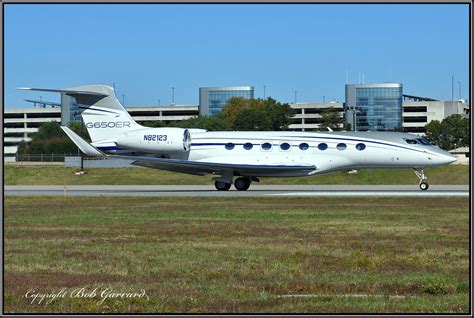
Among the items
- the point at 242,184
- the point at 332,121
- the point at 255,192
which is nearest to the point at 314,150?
the point at 255,192

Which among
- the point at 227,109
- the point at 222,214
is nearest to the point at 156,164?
the point at 222,214

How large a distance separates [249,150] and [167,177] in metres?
20.2

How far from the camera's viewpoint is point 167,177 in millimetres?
63031

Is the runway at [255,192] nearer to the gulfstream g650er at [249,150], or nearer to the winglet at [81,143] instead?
the gulfstream g650er at [249,150]

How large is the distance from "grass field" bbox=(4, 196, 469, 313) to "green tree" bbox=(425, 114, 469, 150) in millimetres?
107084

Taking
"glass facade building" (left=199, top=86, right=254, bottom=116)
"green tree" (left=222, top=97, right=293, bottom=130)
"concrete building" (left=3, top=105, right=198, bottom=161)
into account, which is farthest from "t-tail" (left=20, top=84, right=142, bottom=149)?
"glass facade building" (left=199, top=86, right=254, bottom=116)

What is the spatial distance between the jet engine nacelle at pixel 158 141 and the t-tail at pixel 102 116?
1.19 metres

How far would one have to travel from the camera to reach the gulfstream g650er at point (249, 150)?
140 ft

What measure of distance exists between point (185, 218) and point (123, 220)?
1.82 m

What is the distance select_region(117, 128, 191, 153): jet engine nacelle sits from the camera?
141 ft

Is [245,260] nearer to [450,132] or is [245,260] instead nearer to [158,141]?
[158,141]

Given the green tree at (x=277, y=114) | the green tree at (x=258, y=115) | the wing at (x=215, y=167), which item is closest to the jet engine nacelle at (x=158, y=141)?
the wing at (x=215, y=167)

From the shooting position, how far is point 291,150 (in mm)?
43219

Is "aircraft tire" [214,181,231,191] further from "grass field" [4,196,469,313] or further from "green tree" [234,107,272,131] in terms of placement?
"green tree" [234,107,272,131]
